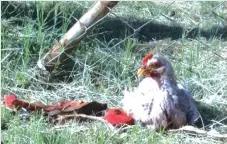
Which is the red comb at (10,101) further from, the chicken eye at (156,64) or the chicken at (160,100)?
the chicken eye at (156,64)

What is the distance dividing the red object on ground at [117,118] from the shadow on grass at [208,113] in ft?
0.84

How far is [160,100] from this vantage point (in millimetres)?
2105

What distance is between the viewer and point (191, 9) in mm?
3494

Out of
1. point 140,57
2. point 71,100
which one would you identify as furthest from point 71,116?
point 140,57

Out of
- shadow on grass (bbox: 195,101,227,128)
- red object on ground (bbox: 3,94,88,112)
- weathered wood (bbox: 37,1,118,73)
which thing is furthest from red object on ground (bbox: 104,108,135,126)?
weathered wood (bbox: 37,1,118,73)

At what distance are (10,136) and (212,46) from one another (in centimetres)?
130

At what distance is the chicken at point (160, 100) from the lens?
209 centimetres

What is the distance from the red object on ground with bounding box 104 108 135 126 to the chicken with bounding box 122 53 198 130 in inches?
0.8

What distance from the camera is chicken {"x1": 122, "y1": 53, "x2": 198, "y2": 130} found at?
82.4 inches

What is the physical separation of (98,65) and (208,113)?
1.72ft

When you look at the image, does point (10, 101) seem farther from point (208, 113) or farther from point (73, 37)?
point (208, 113)

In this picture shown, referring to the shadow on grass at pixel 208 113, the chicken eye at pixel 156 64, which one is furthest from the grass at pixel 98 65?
the chicken eye at pixel 156 64

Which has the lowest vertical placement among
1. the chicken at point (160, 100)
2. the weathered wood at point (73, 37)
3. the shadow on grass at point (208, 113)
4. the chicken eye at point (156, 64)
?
the shadow on grass at point (208, 113)

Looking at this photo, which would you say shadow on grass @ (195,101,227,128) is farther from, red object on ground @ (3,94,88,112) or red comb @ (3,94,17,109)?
red comb @ (3,94,17,109)
